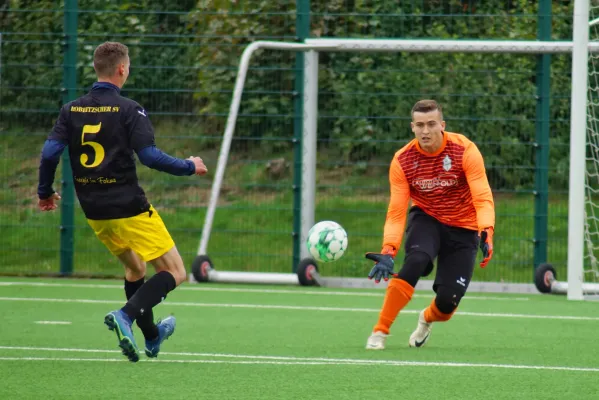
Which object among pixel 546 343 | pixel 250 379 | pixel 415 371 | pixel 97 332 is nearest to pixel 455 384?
pixel 415 371

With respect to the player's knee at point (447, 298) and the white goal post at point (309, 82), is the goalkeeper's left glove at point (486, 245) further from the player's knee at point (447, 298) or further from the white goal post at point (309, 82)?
the white goal post at point (309, 82)

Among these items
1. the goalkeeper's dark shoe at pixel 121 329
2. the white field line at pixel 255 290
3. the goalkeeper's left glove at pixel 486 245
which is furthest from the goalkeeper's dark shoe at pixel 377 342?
the white field line at pixel 255 290

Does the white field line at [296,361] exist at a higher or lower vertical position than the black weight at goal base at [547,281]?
higher

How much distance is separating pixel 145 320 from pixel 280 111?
6403 mm

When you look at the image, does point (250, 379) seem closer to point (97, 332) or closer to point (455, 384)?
point (455, 384)

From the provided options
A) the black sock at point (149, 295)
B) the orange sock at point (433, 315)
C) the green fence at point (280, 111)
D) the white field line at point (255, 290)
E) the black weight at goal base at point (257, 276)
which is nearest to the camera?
the black sock at point (149, 295)

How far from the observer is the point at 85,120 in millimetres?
6805

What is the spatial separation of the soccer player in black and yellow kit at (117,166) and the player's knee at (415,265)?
1.58 meters

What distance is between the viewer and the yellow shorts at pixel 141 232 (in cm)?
686

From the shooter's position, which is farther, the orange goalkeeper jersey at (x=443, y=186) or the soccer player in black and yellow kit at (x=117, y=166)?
the orange goalkeeper jersey at (x=443, y=186)

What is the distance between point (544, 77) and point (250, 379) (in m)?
7.00

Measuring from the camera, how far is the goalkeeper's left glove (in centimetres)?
720

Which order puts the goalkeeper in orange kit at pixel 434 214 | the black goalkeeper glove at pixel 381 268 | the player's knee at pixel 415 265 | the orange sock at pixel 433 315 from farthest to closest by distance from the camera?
1. the orange sock at pixel 433 315
2. the player's knee at pixel 415 265
3. the goalkeeper in orange kit at pixel 434 214
4. the black goalkeeper glove at pixel 381 268

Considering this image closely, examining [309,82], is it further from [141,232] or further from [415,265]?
[141,232]
